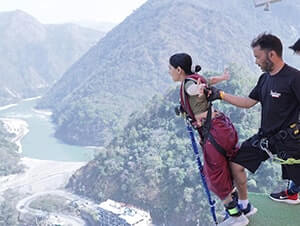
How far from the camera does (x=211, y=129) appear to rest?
6.73ft

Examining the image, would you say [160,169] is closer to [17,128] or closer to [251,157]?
[251,157]

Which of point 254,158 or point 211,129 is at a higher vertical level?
point 211,129

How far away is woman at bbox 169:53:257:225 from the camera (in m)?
2.01

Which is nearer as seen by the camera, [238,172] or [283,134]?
[283,134]

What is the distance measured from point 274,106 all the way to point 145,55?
60203 mm

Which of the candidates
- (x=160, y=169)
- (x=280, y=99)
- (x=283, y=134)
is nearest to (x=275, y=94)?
(x=280, y=99)

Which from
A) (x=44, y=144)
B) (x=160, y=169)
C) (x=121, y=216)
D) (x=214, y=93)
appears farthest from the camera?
(x=44, y=144)

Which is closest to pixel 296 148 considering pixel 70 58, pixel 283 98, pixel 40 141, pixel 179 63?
pixel 283 98

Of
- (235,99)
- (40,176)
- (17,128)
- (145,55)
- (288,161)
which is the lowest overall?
(17,128)

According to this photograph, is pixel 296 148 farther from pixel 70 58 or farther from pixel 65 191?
pixel 70 58

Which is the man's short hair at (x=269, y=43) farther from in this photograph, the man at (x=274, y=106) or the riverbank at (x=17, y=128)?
the riverbank at (x=17, y=128)

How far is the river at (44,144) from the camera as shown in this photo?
135 feet

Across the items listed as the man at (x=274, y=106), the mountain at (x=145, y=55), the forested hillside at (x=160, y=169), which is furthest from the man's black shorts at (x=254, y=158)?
the mountain at (x=145, y=55)

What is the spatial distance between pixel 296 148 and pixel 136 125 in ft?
100
